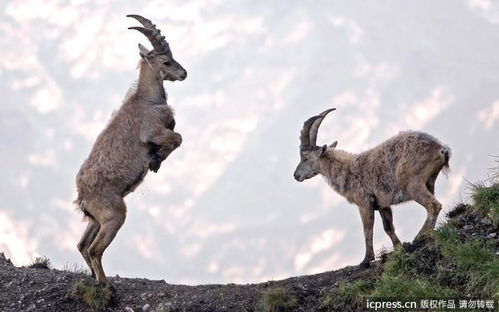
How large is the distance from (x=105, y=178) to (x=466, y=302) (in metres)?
6.05

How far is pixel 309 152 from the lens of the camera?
13727mm

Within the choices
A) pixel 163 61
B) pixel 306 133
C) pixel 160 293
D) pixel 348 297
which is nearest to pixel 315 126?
pixel 306 133

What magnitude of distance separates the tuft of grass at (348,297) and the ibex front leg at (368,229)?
121cm

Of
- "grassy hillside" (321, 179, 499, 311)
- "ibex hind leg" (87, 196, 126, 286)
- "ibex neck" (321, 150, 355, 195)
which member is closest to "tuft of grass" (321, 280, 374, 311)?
"grassy hillside" (321, 179, 499, 311)

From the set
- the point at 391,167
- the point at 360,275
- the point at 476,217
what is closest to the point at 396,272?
the point at 360,275

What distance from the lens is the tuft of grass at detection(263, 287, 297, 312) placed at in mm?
10102

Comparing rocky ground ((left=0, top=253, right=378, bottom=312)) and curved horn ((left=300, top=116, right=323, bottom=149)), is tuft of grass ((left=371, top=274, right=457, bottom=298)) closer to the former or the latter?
rocky ground ((left=0, top=253, right=378, bottom=312))

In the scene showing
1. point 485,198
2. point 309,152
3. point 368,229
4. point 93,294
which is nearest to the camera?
point 485,198

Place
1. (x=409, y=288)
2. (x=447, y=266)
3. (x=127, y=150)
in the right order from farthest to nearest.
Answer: (x=127, y=150)
(x=447, y=266)
(x=409, y=288)

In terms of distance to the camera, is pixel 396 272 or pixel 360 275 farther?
pixel 360 275

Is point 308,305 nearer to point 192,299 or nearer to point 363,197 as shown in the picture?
point 192,299

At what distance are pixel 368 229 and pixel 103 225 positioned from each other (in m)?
4.14

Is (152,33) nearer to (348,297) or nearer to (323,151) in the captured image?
A: (323,151)

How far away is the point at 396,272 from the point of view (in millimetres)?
9875
